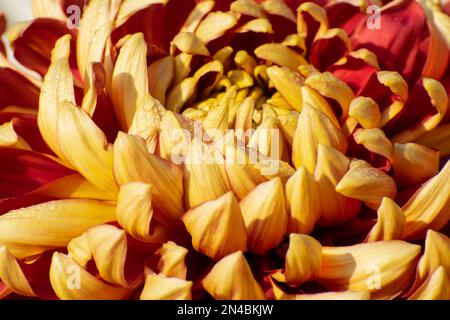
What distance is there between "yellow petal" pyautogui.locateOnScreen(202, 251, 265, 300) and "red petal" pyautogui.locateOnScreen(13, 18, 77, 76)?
2.47ft

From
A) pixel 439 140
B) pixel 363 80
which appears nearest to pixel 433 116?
pixel 439 140

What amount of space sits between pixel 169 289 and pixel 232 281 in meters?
0.11

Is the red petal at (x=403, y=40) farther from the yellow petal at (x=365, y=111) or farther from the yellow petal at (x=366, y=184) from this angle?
the yellow petal at (x=366, y=184)

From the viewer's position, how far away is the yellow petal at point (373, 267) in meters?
1.46

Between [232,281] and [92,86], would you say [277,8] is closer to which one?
[92,86]

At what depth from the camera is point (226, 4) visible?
1.97 m

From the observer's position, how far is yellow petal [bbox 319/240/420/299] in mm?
1458

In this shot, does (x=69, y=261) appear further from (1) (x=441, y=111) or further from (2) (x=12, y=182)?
(1) (x=441, y=111)

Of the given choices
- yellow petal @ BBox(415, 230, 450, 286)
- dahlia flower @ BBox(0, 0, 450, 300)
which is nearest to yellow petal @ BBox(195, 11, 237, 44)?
dahlia flower @ BBox(0, 0, 450, 300)

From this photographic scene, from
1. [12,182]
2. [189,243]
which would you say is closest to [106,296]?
[189,243]

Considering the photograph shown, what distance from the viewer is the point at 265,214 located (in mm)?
1499

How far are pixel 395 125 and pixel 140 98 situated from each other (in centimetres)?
54

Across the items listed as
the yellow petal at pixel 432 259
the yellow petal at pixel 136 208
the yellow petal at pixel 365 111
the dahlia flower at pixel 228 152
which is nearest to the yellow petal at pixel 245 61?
the dahlia flower at pixel 228 152

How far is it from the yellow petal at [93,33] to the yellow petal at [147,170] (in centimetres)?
34
